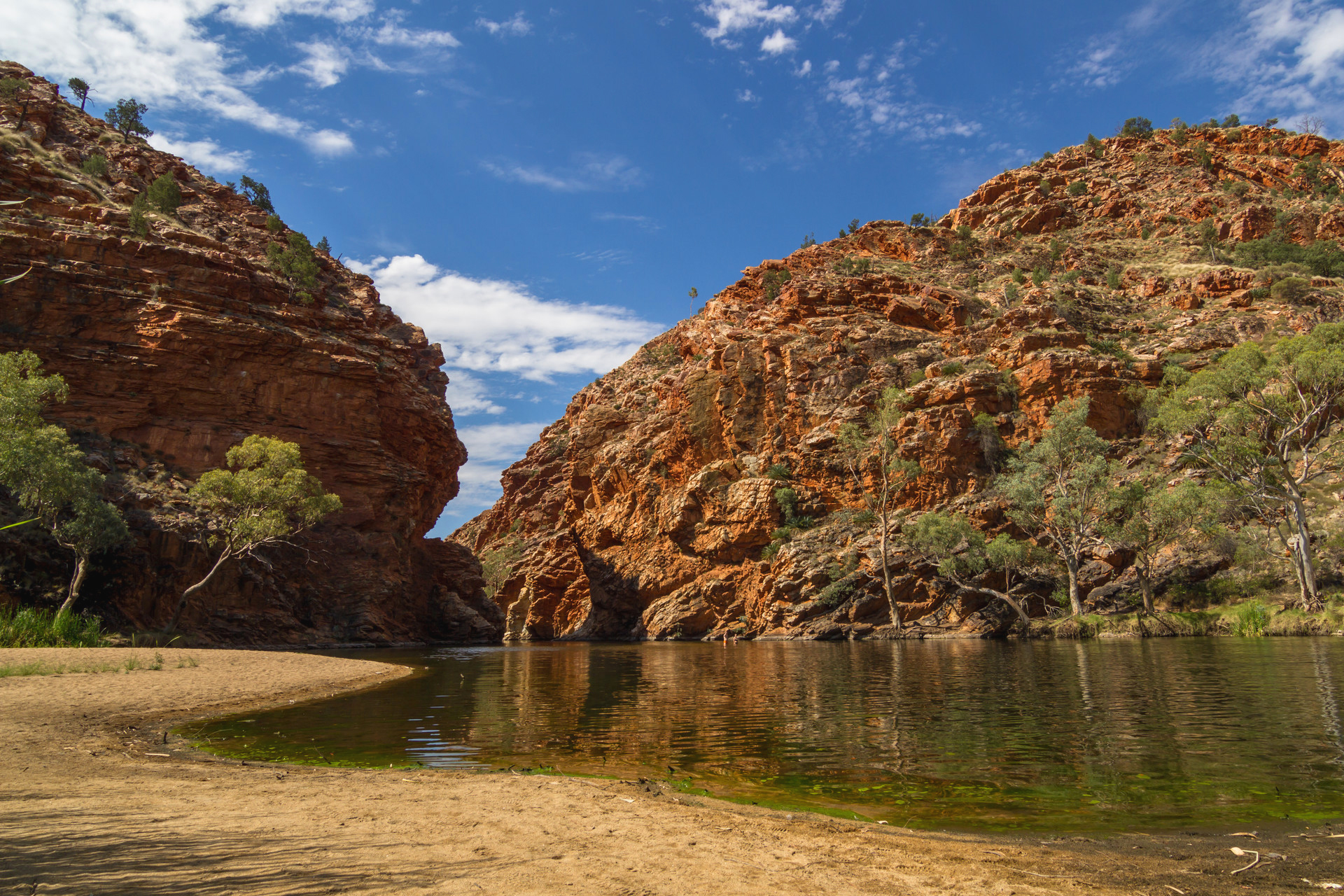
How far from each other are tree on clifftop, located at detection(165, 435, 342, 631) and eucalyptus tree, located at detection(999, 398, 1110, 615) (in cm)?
4885

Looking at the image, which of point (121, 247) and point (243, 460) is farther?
point (121, 247)

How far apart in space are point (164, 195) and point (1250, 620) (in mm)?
86595

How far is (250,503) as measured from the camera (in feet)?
131

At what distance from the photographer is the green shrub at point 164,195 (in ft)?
196

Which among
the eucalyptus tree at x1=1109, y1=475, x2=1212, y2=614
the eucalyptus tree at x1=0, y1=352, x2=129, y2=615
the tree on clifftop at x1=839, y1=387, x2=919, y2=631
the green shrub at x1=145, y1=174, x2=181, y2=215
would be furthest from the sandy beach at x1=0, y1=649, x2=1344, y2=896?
the green shrub at x1=145, y1=174, x2=181, y2=215

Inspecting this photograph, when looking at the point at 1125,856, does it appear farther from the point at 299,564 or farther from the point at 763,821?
the point at 299,564

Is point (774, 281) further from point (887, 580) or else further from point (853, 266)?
point (887, 580)

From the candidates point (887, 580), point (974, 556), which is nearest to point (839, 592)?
point (887, 580)

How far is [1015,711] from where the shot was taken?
46.5ft

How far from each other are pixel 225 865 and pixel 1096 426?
6833cm

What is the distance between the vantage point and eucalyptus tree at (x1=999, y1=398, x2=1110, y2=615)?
46.3 m

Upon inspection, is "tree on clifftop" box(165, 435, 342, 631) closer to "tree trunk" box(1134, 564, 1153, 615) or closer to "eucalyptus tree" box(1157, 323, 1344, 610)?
"tree trunk" box(1134, 564, 1153, 615)

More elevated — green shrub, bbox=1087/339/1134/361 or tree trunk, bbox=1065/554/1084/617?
green shrub, bbox=1087/339/1134/361

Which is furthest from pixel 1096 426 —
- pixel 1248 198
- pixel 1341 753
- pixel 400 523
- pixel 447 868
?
pixel 447 868
